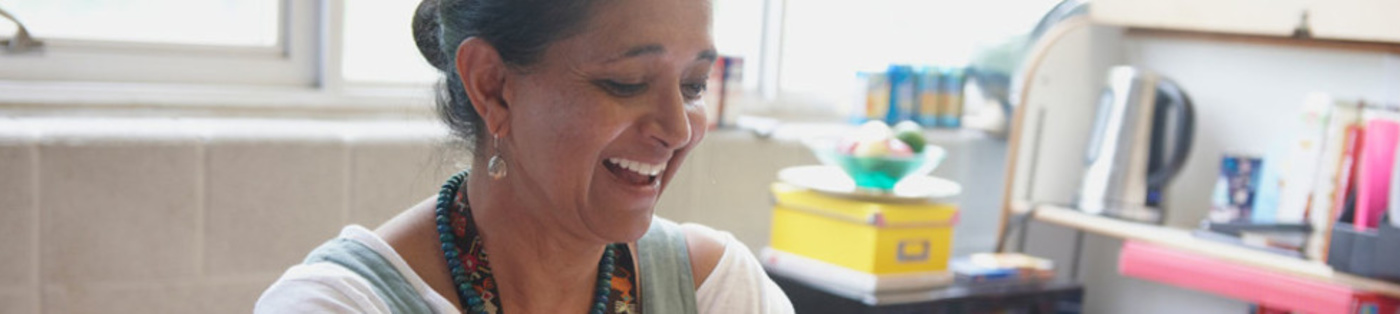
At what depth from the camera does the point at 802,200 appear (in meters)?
2.43

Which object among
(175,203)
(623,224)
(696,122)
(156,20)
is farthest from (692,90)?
(156,20)

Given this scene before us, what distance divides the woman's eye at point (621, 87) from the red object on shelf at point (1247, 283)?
155 cm

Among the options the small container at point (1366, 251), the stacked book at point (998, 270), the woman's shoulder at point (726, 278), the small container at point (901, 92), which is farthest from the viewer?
the small container at point (901, 92)

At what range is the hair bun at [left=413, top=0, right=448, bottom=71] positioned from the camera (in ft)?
4.09

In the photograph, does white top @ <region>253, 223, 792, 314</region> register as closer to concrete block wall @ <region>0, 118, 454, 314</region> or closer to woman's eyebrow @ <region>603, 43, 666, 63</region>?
woman's eyebrow @ <region>603, 43, 666, 63</region>

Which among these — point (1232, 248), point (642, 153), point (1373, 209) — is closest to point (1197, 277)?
point (1232, 248)

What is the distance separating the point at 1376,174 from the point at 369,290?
5.73ft

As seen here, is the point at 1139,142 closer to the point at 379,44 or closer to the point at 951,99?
the point at 951,99

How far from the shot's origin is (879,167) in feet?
7.67

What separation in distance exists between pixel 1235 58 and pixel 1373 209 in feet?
2.23

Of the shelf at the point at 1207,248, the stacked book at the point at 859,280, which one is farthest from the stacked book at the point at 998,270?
the shelf at the point at 1207,248

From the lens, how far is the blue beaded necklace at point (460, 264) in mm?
1244

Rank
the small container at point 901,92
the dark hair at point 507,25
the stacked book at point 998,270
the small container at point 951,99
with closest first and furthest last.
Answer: the dark hair at point 507,25 → the stacked book at point 998,270 → the small container at point 901,92 → the small container at point 951,99

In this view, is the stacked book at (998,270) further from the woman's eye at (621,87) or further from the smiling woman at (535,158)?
the woman's eye at (621,87)
